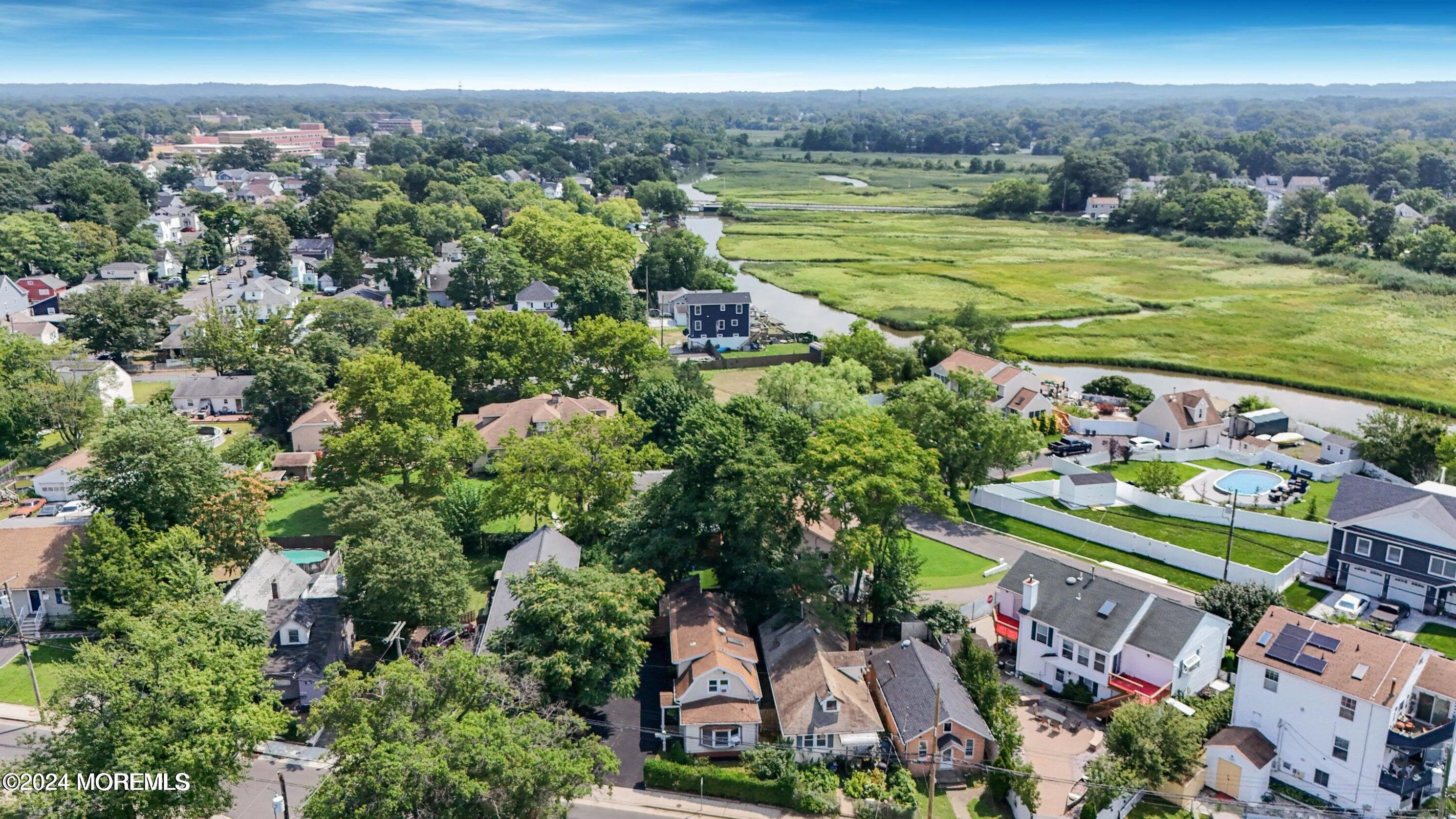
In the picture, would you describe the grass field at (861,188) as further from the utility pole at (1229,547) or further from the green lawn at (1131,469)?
the utility pole at (1229,547)

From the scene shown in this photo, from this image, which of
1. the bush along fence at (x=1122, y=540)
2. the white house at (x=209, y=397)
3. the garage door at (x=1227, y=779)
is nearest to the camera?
the garage door at (x=1227, y=779)

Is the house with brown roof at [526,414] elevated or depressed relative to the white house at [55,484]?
elevated

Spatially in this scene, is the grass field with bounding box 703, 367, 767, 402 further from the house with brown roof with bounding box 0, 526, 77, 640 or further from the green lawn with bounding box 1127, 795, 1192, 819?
the green lawn with bounding box 1127, 795, 1192, 819

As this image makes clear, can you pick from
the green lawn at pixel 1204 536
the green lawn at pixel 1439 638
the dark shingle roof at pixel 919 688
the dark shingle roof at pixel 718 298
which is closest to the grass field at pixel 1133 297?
the dark shingle roof at pixel 718 298

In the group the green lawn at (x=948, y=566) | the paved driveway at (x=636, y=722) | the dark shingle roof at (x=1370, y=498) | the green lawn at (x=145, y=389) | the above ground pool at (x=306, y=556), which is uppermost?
the dark shingle roof at (x=1370, y=498)

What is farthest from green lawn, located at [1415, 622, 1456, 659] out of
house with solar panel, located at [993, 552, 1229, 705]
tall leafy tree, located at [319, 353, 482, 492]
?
tall leafy tree, located at [319, 353, 482, 492]

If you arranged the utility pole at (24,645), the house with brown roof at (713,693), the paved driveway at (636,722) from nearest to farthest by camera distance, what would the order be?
1. the paved driveway at (636,722)
2. the house with brown roof at (713,693)
3. the utility pole at (24,645)

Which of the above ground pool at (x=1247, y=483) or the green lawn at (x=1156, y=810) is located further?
the above ground pool at (x=1247, y=483)
